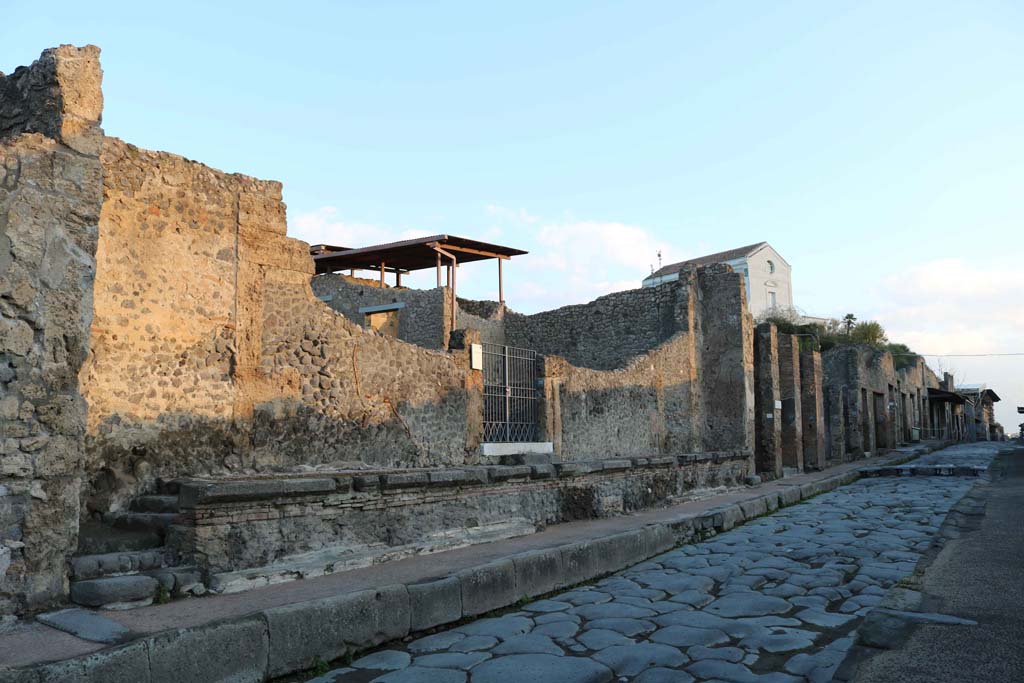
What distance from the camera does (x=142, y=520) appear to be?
5.17 metres

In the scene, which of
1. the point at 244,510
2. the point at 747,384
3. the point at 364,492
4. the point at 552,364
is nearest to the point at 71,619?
the point at 244,510

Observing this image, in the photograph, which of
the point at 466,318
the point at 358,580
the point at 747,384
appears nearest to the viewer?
the point at 358,580

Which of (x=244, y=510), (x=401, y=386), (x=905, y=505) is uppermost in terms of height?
(x=401, y=386)

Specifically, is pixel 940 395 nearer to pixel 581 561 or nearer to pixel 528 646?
pixel 581 561

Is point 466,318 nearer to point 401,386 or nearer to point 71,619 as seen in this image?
point 401,386

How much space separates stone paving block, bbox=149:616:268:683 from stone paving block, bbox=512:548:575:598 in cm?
192

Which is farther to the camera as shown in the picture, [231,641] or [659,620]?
[659,620]

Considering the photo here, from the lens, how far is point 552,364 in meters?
11.4

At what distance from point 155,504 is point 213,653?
2.73m

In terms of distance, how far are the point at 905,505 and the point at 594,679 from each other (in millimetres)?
8022

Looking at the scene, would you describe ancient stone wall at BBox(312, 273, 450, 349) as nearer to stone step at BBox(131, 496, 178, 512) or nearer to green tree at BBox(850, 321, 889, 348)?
stone step at BBox(131, 496, 178, 512)

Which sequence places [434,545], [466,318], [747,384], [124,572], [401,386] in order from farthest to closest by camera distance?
[466,318]
[747,384]
[401,386]
[434,545]
[124,572]

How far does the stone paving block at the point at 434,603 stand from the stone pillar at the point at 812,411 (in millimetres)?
15352

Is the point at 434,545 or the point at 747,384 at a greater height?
the point at 747,384
